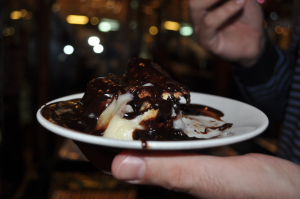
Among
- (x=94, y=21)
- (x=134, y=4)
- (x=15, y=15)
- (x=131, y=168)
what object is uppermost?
(x=134, y=4)

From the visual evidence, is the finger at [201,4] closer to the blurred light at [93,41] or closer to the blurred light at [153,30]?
the blurred light at [93,41]

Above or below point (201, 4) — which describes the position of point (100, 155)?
below

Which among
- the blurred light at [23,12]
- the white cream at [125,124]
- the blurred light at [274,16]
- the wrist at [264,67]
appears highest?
the blurred light at [274,16]

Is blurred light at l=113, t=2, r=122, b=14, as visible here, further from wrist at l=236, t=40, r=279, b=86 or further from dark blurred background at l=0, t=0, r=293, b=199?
wrist at l=236, t=40, r=279, b=86

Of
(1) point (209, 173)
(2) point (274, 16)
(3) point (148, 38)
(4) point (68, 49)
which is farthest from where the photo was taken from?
(3) point (148, 38)

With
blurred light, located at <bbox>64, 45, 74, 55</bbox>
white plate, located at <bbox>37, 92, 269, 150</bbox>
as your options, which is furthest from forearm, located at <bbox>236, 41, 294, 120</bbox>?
blurred light, located at <bbox>64, 45, 74, 55</bbox>

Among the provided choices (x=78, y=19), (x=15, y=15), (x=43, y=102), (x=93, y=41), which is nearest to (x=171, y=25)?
(x=93, y=41)

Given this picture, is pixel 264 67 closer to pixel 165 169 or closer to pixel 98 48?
pixel 165 169

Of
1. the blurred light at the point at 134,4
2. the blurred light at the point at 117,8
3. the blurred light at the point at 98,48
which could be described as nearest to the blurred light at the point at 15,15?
the blurred light at the point at 98,48
